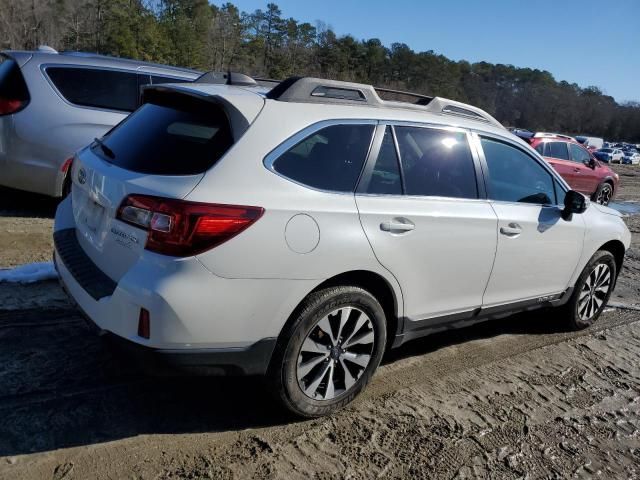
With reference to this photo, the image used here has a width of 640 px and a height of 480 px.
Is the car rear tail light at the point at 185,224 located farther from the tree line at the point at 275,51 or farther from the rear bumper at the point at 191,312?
the tree line at the point at 275,51

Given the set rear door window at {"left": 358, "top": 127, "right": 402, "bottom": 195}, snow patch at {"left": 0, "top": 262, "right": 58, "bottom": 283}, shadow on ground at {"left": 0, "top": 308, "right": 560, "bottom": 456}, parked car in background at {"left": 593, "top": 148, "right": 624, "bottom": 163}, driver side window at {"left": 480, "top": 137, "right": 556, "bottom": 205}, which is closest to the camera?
shadow on ground at {"left": 0, "top": 308, "right": 560, "bottom": 456}

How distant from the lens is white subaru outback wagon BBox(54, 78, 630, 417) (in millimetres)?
2652

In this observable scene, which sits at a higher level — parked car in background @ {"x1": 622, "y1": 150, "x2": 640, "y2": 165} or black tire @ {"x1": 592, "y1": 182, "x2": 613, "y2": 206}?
black tire @ {"x1": 592, "y1": 182, "x2": 613, "y2": 206}

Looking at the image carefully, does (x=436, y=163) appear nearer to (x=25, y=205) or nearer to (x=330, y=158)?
(x=330, y=158)

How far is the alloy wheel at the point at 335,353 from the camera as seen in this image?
3094 millimetres

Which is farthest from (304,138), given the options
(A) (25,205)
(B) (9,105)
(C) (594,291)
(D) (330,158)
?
(A) (25,205)

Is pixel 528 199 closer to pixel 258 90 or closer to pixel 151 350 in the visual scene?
pixel 258 90

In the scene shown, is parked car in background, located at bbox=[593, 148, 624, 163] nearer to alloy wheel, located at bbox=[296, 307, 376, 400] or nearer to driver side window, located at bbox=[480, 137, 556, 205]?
driver side window, located at bbox=[480, 137, 556, 205]

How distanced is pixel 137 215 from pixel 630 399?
3540 millimetres

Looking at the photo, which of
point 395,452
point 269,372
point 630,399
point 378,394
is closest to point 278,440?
point 269,372

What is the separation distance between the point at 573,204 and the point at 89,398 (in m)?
3.73

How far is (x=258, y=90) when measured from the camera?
3.38m

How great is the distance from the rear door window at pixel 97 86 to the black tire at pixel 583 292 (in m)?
5.30

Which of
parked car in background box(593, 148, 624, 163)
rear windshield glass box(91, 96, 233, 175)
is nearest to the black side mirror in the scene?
A: rear windshield glass box(91, 96, 233, 175)
